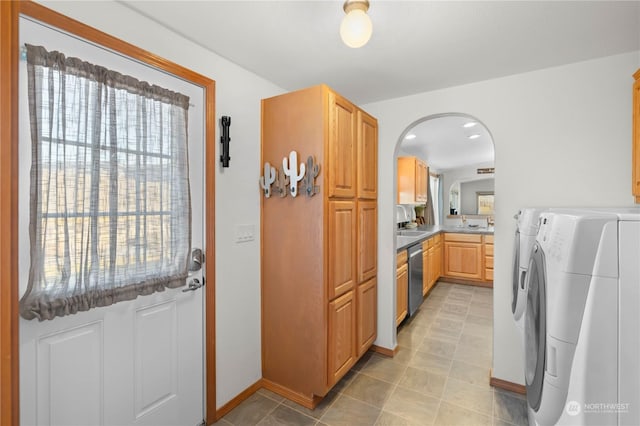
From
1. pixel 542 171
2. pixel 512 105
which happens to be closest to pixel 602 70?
pixel 512 105

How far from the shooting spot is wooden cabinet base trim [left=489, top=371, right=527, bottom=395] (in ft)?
7.09

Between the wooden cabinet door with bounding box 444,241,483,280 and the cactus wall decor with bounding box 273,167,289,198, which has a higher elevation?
the cactus wall decor with bounding box 273,167,289,198

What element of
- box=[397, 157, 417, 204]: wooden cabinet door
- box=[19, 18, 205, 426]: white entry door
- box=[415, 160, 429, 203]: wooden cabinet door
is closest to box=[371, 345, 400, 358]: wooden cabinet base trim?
box=[19, 18, 205, 426]: white entry door

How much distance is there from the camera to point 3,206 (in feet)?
3.43

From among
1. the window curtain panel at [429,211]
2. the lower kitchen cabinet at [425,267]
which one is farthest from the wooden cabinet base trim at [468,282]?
the window curtain panel at [429,211]

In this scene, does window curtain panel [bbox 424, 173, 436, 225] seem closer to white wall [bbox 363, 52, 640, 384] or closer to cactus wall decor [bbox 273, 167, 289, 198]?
white wall [bbox 363, 52, 640, 384]

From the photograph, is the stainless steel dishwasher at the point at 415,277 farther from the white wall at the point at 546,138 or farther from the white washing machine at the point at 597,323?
the white washing machine at the point at 597,323

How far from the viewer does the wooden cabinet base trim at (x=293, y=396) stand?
2012 millimetres

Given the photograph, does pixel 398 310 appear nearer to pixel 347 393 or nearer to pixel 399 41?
pixel 347 393

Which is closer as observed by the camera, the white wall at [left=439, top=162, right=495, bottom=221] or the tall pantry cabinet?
the tall pantry cabinet

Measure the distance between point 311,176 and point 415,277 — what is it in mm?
2318

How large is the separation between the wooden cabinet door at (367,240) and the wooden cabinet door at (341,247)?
10cm

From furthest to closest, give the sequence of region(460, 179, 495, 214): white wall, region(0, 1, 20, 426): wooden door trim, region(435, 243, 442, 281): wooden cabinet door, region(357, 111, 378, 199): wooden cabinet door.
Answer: region(460, 179, 495, 214): white wall < region(435, 243, 442, 281): wooden cabinet door < region(357, 111, 378, 199): wooden cabinet door < region(0, 1, 20, 426): wooden door trim

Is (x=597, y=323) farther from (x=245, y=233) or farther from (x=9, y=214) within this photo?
(x=9, y=214)
